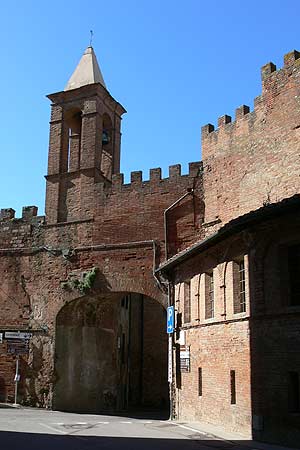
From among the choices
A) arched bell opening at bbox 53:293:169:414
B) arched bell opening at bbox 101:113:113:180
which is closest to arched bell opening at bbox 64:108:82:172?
arched bell opening at bbox 101:113:113:180

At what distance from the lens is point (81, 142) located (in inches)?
1001

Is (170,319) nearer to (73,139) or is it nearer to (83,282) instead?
(83,282)

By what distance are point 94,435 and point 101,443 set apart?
171cm

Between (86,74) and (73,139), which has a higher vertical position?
(86,74)

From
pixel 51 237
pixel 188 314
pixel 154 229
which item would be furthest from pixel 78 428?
pixel 51 237

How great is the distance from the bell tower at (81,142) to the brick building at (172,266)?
64 mm

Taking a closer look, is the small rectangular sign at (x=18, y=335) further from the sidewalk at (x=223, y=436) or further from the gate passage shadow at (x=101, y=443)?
the gate passage shadow at (x=101, y=443)

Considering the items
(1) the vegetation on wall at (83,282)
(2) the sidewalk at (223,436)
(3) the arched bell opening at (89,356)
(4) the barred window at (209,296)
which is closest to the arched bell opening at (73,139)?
(1) the vegetation on wall at (83,282)

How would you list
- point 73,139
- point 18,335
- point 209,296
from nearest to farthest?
point 209,296 → point 18,335 → point 73,139

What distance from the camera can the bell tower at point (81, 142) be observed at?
2427 centimetres

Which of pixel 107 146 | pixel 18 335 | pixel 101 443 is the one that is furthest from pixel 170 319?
pixel 107 146

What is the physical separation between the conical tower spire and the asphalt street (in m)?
15.3

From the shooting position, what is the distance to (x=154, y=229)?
22.0 metres

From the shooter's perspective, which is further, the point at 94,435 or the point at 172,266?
the point at 172,266
